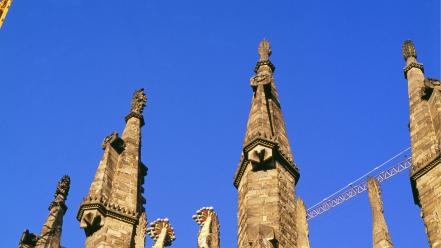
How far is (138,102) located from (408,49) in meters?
11.2

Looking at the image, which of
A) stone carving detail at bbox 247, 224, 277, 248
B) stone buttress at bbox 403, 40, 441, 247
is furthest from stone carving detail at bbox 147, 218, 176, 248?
stone buttress at bbox 403, 40, 441, 247

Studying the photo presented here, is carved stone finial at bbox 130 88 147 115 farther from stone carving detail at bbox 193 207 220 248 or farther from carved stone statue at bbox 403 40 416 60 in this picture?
carved stone statue at bbox 403 40 416 60

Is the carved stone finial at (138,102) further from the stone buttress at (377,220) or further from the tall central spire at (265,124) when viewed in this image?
the stone buttress at (377,220)

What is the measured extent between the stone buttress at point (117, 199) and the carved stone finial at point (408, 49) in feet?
37.2

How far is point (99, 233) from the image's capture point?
18578 millimetres

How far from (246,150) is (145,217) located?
4.19 meters

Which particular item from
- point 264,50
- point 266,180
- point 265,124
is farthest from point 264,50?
point 266,180

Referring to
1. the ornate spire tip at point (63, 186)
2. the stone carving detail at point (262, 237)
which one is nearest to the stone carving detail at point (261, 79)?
the stone carving detail at point (262, 237)

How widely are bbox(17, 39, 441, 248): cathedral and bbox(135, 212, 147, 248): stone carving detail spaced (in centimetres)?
3

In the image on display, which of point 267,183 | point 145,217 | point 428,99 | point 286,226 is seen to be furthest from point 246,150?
point 428,99

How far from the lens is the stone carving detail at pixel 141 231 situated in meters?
18.9

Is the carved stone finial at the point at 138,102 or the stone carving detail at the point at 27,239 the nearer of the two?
the stone carving detail at the point at 27,239

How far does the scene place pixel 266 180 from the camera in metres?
17.0

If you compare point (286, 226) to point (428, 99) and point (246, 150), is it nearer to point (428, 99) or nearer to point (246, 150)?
point (246, 150)
